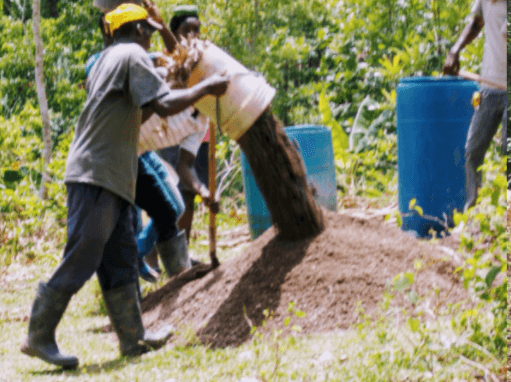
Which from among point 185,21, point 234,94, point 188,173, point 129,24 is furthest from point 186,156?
point 129,24

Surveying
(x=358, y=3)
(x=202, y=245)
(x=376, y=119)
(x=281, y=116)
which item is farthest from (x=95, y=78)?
(x=281, y=116)

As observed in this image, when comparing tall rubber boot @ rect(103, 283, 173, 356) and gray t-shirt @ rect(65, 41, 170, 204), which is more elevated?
gray t-shirt @ rect(65, 41, 170, 204)

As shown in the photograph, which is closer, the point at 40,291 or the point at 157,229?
the point at 40,291

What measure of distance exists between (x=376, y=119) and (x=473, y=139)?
9.61 ft

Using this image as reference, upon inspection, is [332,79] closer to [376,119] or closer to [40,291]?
[376,119]

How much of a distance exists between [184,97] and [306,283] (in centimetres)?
115

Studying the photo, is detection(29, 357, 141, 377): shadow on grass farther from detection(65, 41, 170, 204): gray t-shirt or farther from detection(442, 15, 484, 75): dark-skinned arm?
detection(442, 15, 484, 75): dark-skinned arm

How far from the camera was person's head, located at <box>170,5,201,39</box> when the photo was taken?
4.74 m

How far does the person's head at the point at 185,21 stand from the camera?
474 centimetres

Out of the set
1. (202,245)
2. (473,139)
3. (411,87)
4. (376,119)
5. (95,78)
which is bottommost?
(202,245)

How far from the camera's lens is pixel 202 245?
578cm

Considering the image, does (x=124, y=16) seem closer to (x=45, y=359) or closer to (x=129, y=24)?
(x=129, y=24)

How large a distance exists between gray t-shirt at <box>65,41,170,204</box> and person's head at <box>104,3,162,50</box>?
10cm

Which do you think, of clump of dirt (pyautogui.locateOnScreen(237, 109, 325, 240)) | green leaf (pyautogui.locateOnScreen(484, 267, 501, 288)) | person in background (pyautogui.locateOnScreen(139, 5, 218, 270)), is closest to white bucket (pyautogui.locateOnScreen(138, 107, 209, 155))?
person in background (pyautogui.locateOnScreen(139, 5, 218, 270))
